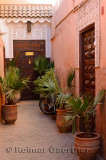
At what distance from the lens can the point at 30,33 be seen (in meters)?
11.5

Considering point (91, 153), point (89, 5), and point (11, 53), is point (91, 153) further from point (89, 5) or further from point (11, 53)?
point (11, 53)

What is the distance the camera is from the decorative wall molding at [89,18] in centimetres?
454

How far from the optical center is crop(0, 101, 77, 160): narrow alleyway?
15.2 ft

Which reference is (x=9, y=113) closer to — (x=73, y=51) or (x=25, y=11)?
(x=73, y=51)

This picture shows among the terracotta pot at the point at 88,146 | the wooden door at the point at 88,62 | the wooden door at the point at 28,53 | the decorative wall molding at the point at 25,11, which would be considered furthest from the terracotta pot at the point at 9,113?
the decorative wall molding at the point at 25,11

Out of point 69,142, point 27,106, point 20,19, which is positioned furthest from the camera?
point 20,19

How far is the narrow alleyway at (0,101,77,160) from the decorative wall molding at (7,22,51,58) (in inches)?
179

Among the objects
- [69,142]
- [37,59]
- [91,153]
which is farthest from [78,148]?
[37,59]

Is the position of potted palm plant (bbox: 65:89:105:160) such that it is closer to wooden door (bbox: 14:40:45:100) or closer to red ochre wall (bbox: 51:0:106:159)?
red ochre wall (bbox: 51:0:106:159)

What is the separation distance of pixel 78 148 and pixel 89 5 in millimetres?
2552

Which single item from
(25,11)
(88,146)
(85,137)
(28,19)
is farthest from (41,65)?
(88,146)

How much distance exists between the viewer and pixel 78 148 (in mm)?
4125

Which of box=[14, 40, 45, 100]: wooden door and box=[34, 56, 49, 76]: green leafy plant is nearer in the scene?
box=[34, 56, 49, 76]: green leafy plant

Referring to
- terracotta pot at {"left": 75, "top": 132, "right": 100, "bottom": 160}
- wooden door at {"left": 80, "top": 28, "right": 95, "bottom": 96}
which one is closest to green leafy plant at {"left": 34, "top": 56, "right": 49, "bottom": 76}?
wooden door at {"left": 80, "top": 28, "right": 95, "bottom": 96}
